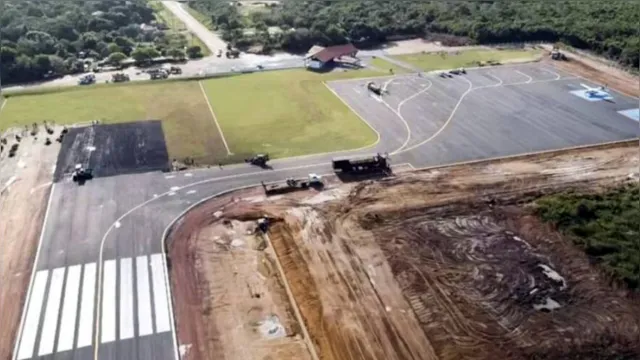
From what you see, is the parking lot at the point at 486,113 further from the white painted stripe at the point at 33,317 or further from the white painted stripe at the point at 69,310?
the white painted stripe at the point at 33,317

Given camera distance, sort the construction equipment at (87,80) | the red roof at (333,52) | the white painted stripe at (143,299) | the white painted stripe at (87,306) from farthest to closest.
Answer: the red roof at (333,52), the construction equipment at (87,80), the white painted stripe at (143,299), the white painted stripe at (87,306)

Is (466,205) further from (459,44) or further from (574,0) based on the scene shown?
(574,0)

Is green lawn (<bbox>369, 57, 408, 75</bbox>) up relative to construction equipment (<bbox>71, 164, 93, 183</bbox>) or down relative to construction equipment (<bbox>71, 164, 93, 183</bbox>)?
up

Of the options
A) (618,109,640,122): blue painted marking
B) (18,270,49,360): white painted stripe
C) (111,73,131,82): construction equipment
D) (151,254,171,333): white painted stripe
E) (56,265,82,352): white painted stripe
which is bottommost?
(18,270,49,360): white painted stripe

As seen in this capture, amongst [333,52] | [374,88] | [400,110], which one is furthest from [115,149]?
[333,52]

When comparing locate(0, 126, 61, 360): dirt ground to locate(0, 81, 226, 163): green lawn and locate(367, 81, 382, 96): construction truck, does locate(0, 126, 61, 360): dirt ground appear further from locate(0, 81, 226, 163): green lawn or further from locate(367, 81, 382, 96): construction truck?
locate(367, 81, 382, 96): construction truck

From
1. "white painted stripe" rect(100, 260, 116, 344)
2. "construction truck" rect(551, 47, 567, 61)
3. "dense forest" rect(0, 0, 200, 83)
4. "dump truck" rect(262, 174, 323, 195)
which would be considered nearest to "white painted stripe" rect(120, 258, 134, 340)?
"white painted stripe" rect(100, 260, 116, 344)

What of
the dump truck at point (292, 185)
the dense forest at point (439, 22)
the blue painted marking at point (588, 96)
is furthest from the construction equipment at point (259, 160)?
the blue painted marking at point (588, 96)
